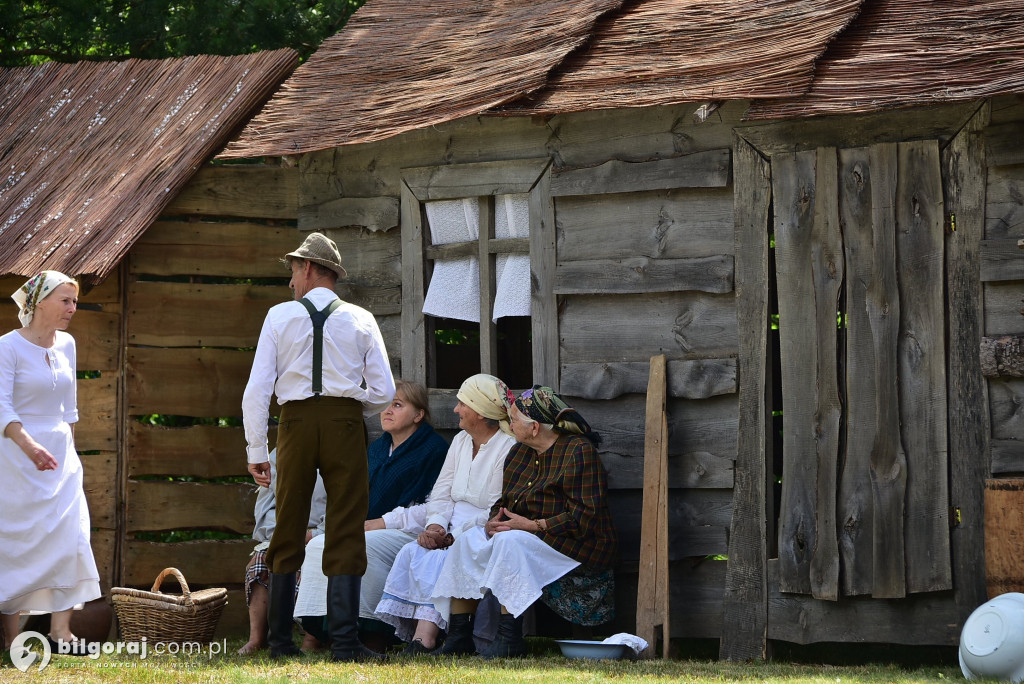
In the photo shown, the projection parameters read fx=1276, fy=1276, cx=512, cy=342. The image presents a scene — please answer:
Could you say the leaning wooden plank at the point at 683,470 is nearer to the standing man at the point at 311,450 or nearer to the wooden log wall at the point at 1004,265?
the wooden log wall at the point at 1004,265

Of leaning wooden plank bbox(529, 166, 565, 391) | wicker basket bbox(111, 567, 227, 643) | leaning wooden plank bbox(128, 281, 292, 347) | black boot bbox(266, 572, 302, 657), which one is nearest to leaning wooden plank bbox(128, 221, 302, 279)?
leaning wooden plank bbox(128, 281, 292, 347)

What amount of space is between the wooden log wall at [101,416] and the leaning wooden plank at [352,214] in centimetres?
142

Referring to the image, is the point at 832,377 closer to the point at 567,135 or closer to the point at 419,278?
the point at 567,135

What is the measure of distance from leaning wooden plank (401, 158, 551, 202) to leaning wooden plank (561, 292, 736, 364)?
2.60ft

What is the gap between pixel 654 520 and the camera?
6.84 metres

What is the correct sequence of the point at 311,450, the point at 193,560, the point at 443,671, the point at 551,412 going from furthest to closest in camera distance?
the point at 193,560, the point at 551,412, the point at 311,450, the point at 443,671

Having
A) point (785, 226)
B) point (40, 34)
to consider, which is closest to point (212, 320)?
point (785, 226)

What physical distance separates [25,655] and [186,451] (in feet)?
9.08

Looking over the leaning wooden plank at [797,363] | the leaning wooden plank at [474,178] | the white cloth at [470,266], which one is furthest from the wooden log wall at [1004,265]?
the white cloth at [470,266]

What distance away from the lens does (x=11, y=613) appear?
21.7 feet

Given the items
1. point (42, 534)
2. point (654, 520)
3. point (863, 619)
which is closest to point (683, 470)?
point (654, 520)

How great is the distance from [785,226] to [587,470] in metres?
1.65

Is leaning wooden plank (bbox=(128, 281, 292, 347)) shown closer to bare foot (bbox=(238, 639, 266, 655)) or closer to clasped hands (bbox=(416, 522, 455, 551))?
bare foot (bbox=(238, 639, 266, 655))

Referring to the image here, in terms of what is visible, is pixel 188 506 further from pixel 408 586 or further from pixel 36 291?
pixel 36 291
